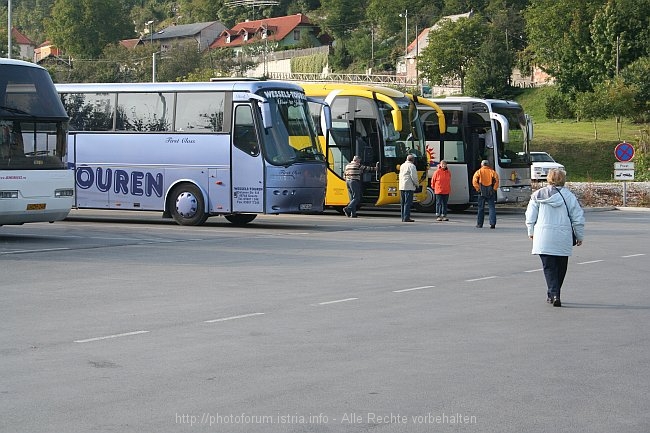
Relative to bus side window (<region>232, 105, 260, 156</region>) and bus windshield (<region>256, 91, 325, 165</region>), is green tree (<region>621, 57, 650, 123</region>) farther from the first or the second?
bus side window (<region>232, 105, 260, 156</region>)

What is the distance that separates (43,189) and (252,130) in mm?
6900

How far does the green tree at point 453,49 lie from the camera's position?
110 m

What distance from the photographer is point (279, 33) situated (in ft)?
539

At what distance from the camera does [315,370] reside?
955 centimetres

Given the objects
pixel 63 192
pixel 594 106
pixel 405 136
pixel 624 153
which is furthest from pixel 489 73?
pixel 63 192

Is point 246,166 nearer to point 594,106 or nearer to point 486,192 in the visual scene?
point 486,192

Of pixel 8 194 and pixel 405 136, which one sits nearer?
pixel 8 194

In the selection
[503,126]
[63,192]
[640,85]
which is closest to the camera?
[63,192]

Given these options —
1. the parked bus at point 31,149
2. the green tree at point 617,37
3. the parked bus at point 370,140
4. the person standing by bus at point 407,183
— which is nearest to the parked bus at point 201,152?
the person standing by bus at point 407,183

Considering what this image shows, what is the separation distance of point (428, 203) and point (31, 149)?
16732mm

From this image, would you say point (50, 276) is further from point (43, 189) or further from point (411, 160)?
point (411, 160)

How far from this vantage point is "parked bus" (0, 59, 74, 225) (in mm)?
21828

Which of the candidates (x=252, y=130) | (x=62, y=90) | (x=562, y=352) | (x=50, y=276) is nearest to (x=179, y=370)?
(x=562, y=352)

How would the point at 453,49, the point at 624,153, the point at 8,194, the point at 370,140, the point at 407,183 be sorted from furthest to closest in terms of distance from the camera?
the point at 453,49, the point at 624,153, the point at 370,140, the point at 407,183, the point at 8,194
